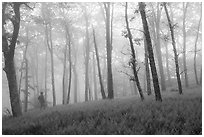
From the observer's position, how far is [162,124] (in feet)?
28.3

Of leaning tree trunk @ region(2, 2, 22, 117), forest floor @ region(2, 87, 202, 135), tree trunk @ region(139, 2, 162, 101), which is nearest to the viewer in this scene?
forest floor @ region(2, 87, 202, 135)

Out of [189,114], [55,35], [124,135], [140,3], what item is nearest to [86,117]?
[124,135]

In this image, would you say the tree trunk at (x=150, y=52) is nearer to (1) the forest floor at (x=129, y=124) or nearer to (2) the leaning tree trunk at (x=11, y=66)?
(1) the forest floor at (x=129, y=124)

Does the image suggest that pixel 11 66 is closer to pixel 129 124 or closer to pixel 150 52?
pixel 150 52

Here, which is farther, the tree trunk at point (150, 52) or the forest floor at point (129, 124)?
the tree trunk at point (150, 52)

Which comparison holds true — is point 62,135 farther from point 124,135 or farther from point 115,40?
point 115,40

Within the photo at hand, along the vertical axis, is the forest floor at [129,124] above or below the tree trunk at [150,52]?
below

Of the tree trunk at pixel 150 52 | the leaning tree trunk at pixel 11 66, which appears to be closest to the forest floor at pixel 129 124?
the tree trunk at pixel 150 52

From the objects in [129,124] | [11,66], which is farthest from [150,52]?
[11,66]

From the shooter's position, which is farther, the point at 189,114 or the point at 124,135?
the point at 189,114

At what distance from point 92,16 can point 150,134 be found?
24251 millimetres

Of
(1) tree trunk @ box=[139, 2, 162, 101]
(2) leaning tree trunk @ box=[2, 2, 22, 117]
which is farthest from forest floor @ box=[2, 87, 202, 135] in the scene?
(2) leaning tree trunk @ box=[2, 2, 22, 117]

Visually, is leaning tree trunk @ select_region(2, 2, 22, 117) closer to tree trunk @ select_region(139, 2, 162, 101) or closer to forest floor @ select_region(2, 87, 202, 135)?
forest floor @ select_region(2, 87, 202, 135)

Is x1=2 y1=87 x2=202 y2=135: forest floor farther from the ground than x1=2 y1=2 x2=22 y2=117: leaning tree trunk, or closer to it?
closer to it
